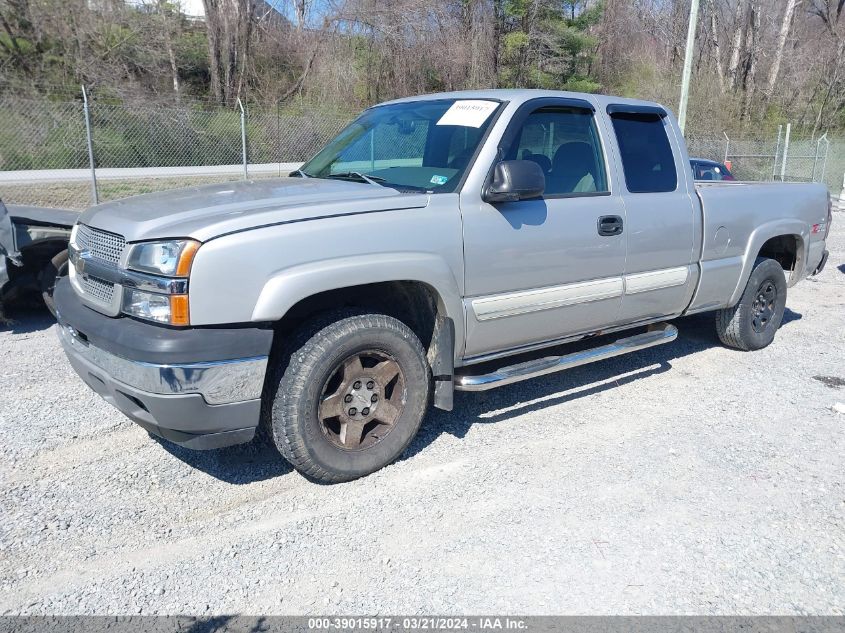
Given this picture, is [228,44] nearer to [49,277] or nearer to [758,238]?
[49,277]

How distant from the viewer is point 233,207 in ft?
11.2

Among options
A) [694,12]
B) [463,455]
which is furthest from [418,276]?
[694,12]

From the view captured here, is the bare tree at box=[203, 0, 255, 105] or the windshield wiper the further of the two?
the bare tree at box=[203, 0, 255, 105]

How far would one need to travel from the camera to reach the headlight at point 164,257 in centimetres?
307

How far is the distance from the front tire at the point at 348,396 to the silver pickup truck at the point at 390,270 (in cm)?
1

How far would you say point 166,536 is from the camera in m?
3.26

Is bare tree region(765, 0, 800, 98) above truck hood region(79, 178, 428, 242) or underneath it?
above

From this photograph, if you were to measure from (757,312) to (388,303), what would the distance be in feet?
12.2

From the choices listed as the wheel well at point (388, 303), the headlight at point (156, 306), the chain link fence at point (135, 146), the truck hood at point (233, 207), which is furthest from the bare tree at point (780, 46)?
the headlight at point (156, 306)

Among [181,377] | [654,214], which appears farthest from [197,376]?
[654,214]

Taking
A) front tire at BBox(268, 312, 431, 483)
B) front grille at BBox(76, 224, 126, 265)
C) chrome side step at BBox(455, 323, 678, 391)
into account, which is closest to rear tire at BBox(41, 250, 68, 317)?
front grille at BBox(76, 224, 126, 265)

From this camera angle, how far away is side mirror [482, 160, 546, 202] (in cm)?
378

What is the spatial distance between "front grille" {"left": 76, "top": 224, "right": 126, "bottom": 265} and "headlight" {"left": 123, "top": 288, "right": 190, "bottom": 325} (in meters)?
0.23

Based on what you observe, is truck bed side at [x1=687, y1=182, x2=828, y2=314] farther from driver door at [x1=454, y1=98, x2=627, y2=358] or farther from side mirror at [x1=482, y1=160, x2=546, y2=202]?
side mirror at [x1=482, y1=160, x2=546, y2=202]
